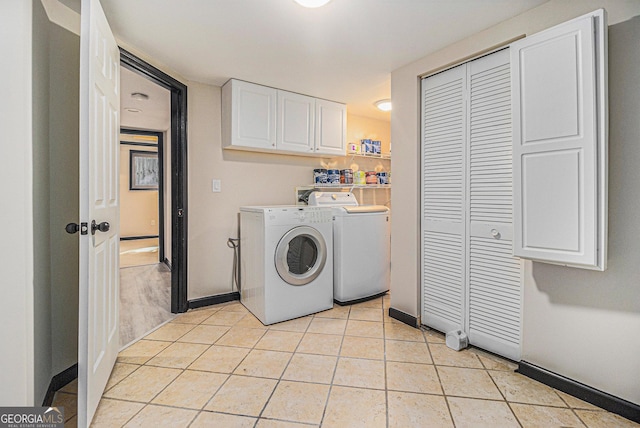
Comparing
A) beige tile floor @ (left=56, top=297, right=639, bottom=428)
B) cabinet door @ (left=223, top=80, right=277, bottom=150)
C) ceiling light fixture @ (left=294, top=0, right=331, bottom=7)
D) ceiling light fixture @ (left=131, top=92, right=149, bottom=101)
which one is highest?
ceiling light fixture @ (left=131, top=92, right=149, bottom=101)

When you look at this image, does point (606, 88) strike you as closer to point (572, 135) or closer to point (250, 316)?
point (572, 135)

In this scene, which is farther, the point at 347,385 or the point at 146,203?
the point at 146,203

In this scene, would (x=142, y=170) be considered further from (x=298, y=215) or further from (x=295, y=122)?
(x=298, y=215)

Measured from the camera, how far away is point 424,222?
2520mm

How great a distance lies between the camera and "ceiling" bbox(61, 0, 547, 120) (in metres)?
1.77

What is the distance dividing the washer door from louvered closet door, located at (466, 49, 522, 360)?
47.9 inches

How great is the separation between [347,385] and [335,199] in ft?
6.64

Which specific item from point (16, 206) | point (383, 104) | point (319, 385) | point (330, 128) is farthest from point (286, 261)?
point (383, 104)

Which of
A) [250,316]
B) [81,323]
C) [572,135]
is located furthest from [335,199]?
[81,323]

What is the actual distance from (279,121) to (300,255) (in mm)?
1300

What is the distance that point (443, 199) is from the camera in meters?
2.36

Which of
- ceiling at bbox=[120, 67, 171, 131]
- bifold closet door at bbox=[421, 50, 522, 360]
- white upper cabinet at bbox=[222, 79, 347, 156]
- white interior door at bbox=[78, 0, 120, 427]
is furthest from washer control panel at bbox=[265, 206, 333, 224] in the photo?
ceiling at bbox=[120, 67, 171, 131]

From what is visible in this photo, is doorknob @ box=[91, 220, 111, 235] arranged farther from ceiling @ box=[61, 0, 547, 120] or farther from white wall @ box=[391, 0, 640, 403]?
white wall @ box=[391, 0, 640, 403]

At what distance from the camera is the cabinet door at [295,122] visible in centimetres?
310
